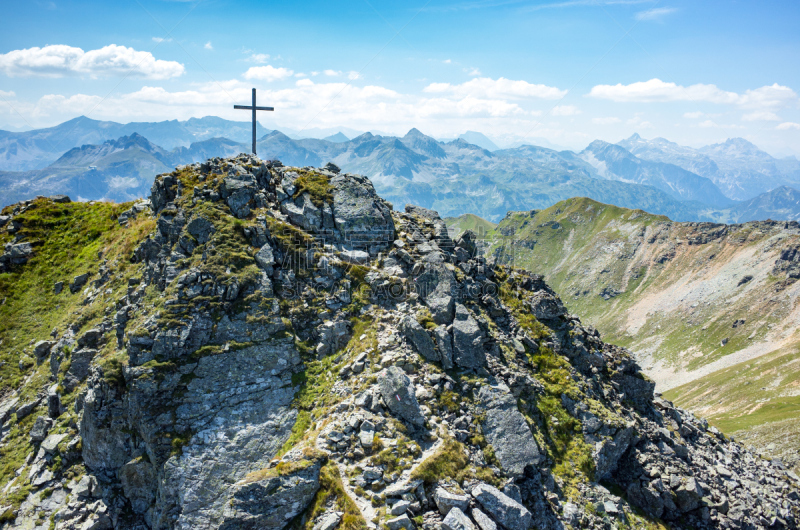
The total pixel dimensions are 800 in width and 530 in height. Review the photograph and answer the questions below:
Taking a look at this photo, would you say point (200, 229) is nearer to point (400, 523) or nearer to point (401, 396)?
point (401, 396)

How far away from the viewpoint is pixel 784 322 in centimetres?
14712

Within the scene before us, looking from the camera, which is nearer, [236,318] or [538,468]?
[538,468]

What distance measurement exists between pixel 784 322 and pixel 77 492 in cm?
20824

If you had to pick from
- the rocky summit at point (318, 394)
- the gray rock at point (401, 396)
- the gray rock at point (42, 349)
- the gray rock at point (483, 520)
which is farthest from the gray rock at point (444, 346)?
the gray rock at point (42, 349)

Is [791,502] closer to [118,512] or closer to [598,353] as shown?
[598,353]

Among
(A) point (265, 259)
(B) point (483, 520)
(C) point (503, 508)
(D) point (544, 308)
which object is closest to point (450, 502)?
(B) point (483, 520)

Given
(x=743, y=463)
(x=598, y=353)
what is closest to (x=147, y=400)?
(x=598, y=353)

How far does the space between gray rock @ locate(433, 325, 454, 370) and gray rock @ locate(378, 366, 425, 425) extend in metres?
2.43

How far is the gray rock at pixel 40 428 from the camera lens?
21906mm

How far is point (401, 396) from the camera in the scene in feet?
58.0

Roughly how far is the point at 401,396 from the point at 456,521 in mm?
5377

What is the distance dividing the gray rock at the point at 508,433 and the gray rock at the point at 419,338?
10.00ft

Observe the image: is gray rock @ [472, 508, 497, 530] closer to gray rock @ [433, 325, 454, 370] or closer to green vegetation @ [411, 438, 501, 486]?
green vegetation @ [411, 438, 501, 486]

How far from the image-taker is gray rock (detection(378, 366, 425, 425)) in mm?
17484
